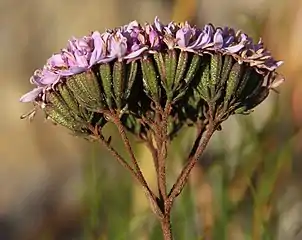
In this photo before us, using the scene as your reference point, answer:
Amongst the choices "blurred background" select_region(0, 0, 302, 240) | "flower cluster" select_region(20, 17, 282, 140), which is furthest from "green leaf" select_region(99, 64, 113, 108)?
"blurred background" select_region(0, 0, 302, 240)

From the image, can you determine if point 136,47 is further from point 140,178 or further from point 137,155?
point 137,155

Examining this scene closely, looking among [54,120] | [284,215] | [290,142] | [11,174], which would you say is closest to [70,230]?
[11,174]

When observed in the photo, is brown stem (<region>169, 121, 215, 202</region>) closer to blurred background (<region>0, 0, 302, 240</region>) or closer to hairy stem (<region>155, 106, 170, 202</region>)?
hairy stem (<region>155, 106, 170, 202</region>)

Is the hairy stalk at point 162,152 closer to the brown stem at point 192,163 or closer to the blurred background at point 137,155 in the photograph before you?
the brown stem at point 192,163

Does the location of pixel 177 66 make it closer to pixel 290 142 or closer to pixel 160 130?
pixel 160 130

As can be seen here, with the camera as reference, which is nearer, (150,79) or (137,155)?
(150,79)

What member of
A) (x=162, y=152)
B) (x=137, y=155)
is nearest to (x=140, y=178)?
(x=162, y=152)
